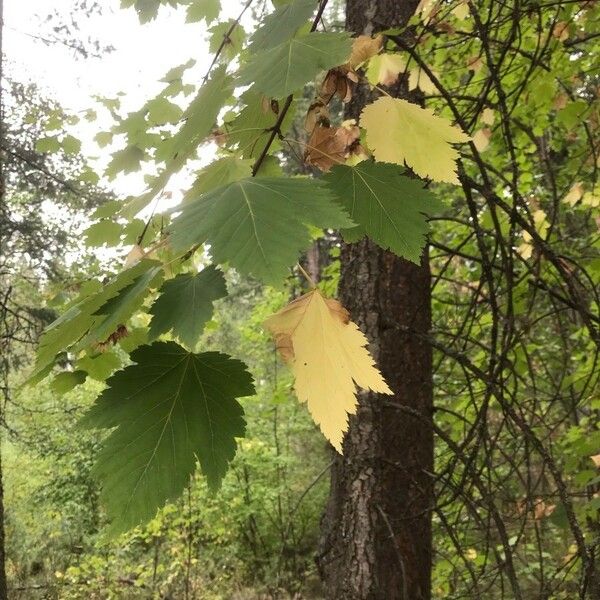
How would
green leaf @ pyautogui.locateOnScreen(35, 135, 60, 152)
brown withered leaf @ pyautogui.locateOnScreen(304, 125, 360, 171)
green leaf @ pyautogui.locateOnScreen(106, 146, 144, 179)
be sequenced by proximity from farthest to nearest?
green leaf @ pyautogui.locateOnScreen(35, 135, 60, 152) < green leaf @ pyautogui.locateOnScreen(106, 146, 144, 179) < brown withered leaf @ pyautogui.locateOnScreen(304, 125, 360, 171)

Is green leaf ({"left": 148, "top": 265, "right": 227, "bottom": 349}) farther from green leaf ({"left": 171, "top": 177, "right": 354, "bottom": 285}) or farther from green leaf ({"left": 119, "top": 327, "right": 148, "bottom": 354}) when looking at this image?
green leaf ({"left": 119, "top": 327, "right": 148, "bottom": 354})

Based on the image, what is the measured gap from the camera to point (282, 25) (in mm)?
672

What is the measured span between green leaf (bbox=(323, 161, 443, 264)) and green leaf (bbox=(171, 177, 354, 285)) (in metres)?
0.14

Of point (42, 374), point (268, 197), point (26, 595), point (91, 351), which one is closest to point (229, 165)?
point (268, 197)

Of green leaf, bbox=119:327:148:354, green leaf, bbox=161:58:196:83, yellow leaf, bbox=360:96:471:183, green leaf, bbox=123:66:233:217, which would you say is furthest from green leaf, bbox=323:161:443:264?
green leaf, bbox=161:58:196:83

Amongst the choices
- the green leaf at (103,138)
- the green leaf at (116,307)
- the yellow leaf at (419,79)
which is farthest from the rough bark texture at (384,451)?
the green leaf at (116,307)

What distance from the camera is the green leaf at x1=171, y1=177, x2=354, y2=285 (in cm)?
50

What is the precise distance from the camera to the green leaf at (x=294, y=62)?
0.58 metres

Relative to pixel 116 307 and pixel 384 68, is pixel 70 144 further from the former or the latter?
pixel 116 307

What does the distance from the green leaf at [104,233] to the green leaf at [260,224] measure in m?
0.80

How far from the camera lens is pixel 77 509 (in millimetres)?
9961

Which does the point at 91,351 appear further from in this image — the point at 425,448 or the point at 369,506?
the point at 425,448

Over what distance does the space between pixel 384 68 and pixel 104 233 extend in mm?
761

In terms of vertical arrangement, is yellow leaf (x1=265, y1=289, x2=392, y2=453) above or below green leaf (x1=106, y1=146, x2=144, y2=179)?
below
